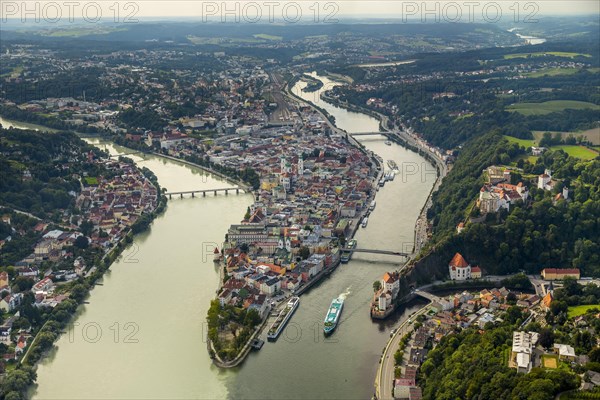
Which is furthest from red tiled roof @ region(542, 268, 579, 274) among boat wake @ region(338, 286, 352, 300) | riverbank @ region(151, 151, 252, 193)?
riverbank @ region(151, 151, 252, 193)

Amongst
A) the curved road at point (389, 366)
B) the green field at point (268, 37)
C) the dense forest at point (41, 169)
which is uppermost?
the green field at point (268, 37)

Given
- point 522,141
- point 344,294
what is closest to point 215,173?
point 522,141

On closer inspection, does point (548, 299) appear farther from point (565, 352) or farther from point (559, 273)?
point (565, 352)

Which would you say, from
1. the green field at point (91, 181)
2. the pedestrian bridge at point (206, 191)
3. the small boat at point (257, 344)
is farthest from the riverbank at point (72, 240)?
the small boat at point (257, 344)

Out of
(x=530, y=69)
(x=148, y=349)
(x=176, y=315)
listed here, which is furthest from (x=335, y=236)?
(x=530, y=69)

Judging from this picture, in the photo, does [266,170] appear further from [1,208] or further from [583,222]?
[583,222]

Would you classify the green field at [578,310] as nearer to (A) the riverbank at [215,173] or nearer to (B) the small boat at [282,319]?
(B) the small boat at [282,319]
